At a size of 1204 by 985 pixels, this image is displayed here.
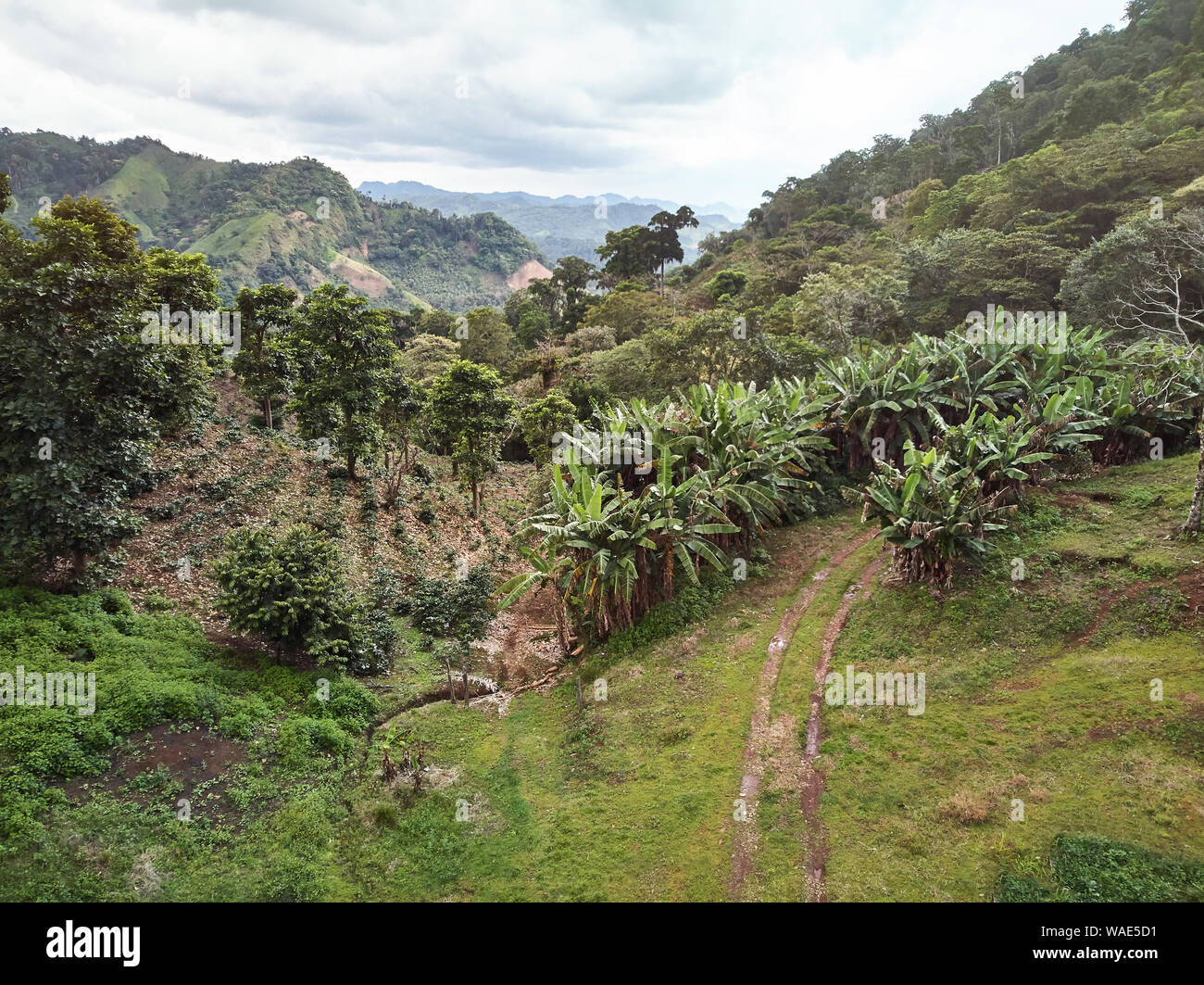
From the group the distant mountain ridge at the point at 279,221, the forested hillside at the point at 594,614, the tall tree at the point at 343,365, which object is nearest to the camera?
the forested hillside at the point at 594,614

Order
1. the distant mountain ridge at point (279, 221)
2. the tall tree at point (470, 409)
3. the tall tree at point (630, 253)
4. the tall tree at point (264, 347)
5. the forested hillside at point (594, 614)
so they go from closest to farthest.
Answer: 1. the forested hillside at point (594, 614)
2. the tall tree at point (470, 409)
3. the tall tree at point (264, 347)
4. the tall tree at point (630, 253)
5. the distant mountain ridge at point (279, 221)

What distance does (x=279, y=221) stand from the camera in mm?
122938

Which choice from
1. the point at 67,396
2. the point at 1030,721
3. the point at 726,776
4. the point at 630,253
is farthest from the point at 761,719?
the point at 630,253

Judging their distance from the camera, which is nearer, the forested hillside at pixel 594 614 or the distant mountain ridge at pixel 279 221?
the forested hillside at pixel 594 614

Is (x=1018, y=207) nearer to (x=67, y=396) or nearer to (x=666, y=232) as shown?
(x=666, y=232)

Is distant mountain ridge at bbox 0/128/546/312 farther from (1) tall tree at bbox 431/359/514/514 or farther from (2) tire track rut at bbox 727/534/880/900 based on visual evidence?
(2) tire track rut at bbox 727/534/880/900

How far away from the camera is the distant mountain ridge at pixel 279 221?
119062mm

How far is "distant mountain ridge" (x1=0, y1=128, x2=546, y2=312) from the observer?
391 ft

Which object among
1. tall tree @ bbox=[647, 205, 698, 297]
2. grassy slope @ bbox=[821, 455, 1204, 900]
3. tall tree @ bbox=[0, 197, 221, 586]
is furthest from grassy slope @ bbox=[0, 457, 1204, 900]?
tall tree @ bbox=[647, 205, 698, 297]

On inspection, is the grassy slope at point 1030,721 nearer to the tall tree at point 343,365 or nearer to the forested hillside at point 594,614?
the forested hillside at point 594,614

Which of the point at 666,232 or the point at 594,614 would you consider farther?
the point at 666,232

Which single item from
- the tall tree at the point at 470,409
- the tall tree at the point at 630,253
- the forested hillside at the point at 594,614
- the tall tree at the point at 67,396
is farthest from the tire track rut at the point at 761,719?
the tall tree at the point at 630,253

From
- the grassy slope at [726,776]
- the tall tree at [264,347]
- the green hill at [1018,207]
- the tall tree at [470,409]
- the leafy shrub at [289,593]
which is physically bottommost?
the grassy slope at [726,776]
